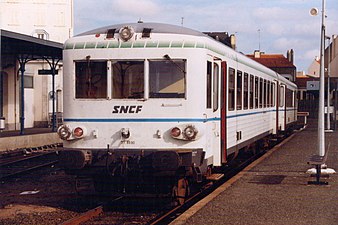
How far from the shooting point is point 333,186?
11594 millimetres

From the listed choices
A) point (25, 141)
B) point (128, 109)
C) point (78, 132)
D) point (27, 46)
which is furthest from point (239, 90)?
point (25, 141)

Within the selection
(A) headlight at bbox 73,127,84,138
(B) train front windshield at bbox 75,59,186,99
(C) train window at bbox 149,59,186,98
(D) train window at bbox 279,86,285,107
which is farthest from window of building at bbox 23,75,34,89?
(C) train window at bbox 149,59,186,98

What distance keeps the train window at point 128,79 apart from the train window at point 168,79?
0.19 m

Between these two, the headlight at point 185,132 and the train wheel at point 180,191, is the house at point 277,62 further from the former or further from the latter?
the headlight at point 185,132

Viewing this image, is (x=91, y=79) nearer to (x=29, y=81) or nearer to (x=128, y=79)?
(x=128, y=79)

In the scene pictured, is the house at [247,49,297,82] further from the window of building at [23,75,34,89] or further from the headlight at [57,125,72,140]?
the headlight at [57,125,72,140]

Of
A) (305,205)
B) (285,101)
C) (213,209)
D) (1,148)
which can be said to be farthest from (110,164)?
(285,101)

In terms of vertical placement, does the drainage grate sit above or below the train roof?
below

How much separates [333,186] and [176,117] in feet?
12.8

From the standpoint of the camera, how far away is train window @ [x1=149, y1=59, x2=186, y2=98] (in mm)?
9648

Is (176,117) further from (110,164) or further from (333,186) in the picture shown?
(333,186)

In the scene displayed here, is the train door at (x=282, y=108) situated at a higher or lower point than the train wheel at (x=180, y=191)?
higher

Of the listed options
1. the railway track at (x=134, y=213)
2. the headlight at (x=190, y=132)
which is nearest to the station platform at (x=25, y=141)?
the railway track at (x=134, y=213)

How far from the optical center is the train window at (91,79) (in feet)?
32.3
